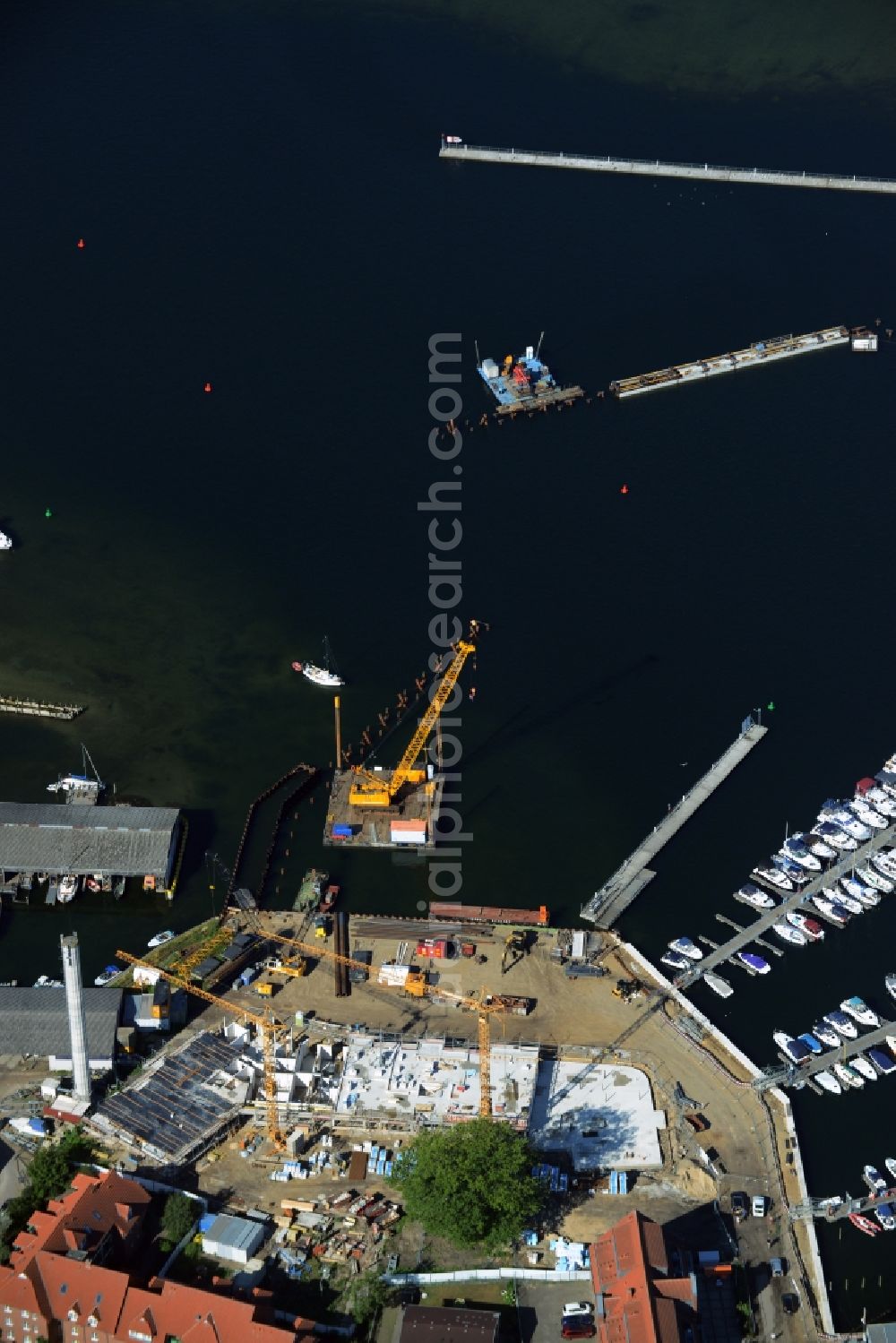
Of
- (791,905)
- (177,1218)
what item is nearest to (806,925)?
(791,905)

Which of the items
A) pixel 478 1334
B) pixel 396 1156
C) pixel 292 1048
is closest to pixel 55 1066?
pixel 292 1048

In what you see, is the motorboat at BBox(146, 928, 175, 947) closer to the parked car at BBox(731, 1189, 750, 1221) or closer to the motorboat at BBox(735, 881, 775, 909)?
the motorboat at BBox(735, 881, 775, 909)

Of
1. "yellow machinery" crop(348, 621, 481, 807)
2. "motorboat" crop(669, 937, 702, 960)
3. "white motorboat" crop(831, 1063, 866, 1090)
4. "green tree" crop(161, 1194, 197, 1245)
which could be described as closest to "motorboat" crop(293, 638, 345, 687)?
"yellow machinery" crop(348, 621, 481, 807)

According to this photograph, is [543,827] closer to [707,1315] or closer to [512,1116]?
[512,1116]

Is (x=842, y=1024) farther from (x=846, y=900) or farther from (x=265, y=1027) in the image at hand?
(x=265, y=1027)

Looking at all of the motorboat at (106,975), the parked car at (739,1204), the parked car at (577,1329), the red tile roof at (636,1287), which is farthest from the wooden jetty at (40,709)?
the parked car at (577,1329)

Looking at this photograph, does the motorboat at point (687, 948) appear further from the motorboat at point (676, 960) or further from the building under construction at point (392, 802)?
the building under construction at point (392, 802)
